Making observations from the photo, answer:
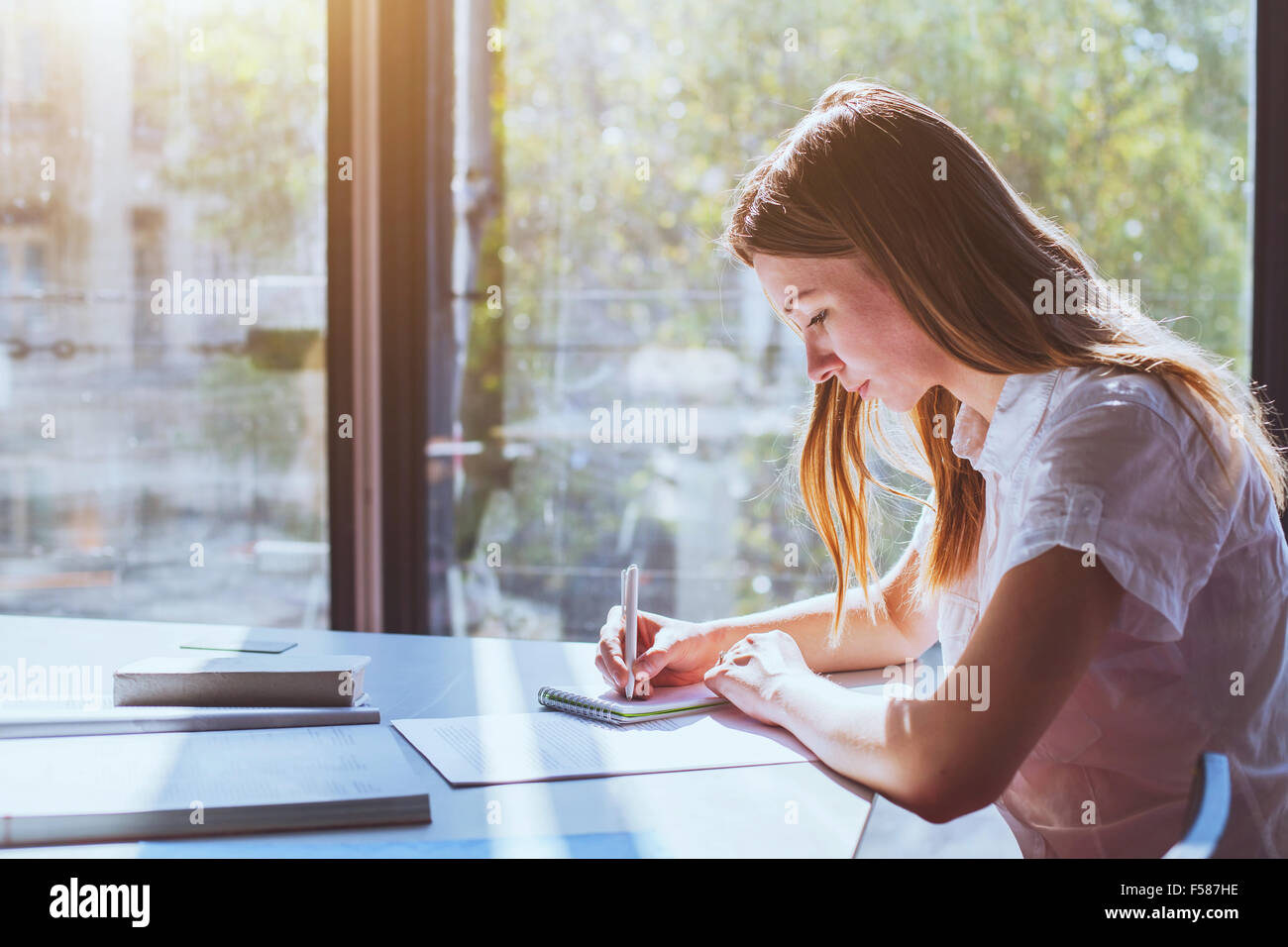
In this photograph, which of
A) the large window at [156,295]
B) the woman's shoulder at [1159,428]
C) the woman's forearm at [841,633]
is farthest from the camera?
the large window at [156,295]

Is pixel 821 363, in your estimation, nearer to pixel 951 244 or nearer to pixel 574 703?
pixel 951 244

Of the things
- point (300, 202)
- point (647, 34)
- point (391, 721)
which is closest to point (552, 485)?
point (300, 202)

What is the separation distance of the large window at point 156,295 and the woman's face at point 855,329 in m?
1.64

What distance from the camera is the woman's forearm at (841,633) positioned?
4.72 ft

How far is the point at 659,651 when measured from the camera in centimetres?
135

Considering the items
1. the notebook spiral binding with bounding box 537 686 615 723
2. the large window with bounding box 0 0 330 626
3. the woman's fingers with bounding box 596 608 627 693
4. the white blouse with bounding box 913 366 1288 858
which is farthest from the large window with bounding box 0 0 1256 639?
the white blouse with bounding box 913 366 1288 858

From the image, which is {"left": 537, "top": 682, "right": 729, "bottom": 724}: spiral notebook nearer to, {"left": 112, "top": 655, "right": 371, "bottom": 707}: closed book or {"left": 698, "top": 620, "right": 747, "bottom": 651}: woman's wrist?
{"left": 698, "top": 620, "right": 747, "bottom": 651}: woman's wrist

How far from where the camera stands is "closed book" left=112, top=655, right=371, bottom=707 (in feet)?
3.97

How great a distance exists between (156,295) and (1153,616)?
7.54 feet

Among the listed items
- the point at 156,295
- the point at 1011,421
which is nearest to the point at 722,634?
the point at 1011,421

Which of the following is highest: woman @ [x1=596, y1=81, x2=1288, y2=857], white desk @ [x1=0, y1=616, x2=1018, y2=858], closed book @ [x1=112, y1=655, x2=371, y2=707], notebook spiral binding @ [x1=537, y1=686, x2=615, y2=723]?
woman @ [x1=596, y1=81, x2=1288, y2=857]

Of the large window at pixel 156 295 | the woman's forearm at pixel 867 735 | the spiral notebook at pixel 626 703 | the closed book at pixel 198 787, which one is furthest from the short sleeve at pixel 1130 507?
the large window at pixel 156 295

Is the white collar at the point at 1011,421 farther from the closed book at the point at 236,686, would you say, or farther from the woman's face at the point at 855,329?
the closed book at the point at 236,686

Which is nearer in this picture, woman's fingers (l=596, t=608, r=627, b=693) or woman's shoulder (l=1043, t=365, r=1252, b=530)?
woman's shoulder (l=1043, t=365, r=1252, b=530)
